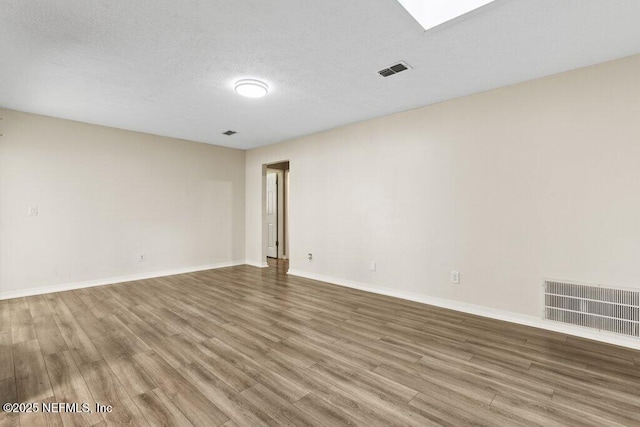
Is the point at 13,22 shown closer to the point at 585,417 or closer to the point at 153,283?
the point at 153,283

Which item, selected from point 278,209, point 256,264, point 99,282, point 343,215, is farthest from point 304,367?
point 278,209

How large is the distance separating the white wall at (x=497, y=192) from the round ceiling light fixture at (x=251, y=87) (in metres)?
1.83

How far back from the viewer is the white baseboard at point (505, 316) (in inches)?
101

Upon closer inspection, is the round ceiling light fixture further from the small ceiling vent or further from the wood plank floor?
the wood plank floor

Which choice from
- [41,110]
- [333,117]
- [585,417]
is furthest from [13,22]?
[585,417]

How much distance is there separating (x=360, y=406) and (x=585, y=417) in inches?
49.3

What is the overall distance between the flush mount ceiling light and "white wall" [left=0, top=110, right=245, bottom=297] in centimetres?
482

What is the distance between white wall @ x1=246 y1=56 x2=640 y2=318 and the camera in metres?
2.60

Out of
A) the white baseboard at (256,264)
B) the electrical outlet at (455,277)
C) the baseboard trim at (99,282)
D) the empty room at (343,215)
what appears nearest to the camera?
the empty room at (343,215)

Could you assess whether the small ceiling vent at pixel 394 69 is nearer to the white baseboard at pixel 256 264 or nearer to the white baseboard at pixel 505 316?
the white baseboard at pixel 505 316

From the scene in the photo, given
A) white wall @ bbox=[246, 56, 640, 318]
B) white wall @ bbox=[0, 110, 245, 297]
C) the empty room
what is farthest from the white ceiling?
white wall @ bbox=[0, 110, 245, 297]

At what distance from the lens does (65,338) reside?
8.66 feet

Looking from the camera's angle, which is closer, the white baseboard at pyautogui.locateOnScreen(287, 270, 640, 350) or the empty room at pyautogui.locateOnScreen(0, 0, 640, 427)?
the empty room at pyautogui.locateOnScreen(0, 0, 640, 427)

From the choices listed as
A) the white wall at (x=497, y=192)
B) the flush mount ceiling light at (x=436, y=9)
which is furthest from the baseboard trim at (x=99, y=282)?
the flush mount ceiling light at (x=436, y=9)
